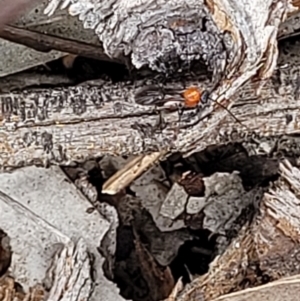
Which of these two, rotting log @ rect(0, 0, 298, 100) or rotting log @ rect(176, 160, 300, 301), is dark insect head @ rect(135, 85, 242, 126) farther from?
rotting log @ rect(176, 160, 300, 301)

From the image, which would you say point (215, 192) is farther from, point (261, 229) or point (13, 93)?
point (13, 93)

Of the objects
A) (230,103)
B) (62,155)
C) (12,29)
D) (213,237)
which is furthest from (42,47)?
(213,237)

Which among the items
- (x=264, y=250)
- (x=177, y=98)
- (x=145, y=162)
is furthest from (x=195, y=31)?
(x=264, y=250)

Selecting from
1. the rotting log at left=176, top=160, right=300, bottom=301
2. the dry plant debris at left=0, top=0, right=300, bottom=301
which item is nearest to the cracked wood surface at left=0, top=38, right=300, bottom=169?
the dry plant debris at left=0, top=0, right=300, bottom=301

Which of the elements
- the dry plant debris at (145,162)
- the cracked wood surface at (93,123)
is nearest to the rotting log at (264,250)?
the dry plant debris at (145,162)

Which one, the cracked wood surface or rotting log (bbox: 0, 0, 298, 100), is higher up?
rotting log (bbox: 0, 0, 298, 100)

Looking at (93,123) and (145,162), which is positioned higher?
(93,123)

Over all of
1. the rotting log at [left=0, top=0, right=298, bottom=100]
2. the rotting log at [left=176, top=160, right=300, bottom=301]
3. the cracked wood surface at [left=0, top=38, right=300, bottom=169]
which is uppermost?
the rotting log at [left=0, top=0, right=298, bottom=100]

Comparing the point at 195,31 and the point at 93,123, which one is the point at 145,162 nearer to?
the point at 93,123

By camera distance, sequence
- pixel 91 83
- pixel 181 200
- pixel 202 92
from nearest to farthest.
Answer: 1. pixel 202 92
2. pixel 91 83
3. pixel 181 200
